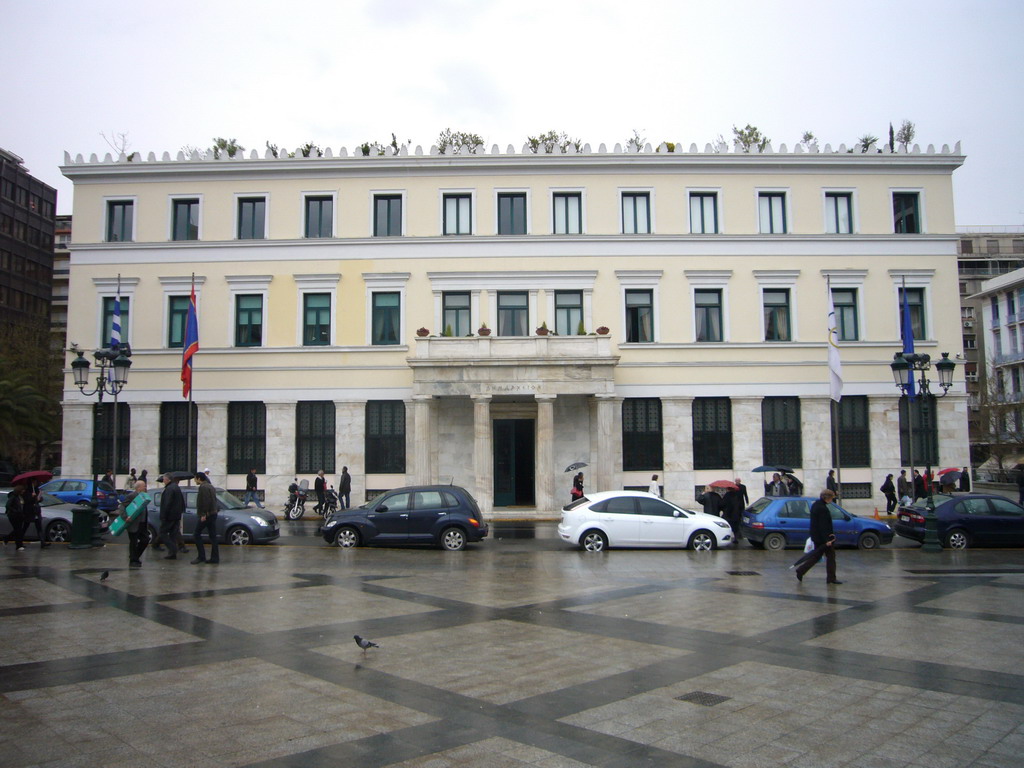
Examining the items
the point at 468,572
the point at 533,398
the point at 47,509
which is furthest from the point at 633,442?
the point at 47,509

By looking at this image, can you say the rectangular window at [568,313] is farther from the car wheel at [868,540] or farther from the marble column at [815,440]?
the car wheel at [868,540]

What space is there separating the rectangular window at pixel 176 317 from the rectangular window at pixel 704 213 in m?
21.5

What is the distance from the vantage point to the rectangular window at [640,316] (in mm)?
32562

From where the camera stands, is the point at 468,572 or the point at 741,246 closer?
the point at 468,572

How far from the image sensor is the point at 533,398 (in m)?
31.2

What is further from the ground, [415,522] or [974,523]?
[415,522]

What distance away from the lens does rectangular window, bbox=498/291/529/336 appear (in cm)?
3250

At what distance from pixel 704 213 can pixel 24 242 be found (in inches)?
2363

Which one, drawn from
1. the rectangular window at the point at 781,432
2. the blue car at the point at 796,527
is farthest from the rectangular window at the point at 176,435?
the rectangular window at the point at 781,432

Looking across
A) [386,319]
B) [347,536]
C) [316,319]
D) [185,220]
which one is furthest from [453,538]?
[185,220]

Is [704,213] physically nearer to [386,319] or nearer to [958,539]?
[386,319]

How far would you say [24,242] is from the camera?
67125 millimetres

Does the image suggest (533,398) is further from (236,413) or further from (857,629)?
(857,629)

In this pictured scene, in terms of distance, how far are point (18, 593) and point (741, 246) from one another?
28.1m
